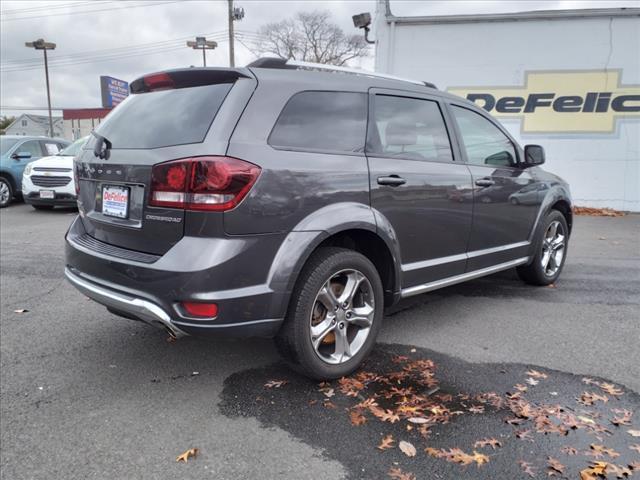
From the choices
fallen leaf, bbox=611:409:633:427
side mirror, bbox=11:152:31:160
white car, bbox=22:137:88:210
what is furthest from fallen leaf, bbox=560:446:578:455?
side mirror, bbox=11:152:31:160

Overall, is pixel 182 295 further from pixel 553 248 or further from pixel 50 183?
pixel 50 183

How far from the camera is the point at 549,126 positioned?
11695 millimetres

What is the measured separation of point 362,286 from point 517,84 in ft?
33.2

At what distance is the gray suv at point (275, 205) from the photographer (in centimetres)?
256

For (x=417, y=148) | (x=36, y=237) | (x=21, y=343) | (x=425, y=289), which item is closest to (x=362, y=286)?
(x=425, y=289)

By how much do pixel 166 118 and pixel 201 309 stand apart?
1.12 metres

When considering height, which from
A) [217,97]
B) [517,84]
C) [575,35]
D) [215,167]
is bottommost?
[215,167]

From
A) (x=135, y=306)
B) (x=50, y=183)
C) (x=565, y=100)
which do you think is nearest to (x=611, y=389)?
(x=135, y=306)

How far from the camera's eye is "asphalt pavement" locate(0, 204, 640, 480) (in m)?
2.38

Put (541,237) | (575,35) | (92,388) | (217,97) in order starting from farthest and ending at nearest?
(575,35)
(541,237)
(92,388)
(217,97)

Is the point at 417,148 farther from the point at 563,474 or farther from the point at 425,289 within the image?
the point at 563,474

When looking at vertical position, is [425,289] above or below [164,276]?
below

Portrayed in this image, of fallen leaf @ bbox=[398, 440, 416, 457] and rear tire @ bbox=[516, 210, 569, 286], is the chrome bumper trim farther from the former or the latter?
rear tire @ bbox=[516, 210, 569, 286]

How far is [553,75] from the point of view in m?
11.4
